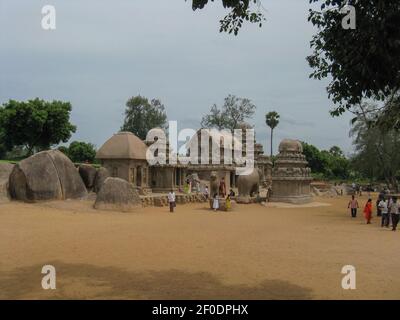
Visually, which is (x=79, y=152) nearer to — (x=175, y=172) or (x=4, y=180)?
(x=175, y=172)

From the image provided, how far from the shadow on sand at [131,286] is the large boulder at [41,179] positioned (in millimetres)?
11268

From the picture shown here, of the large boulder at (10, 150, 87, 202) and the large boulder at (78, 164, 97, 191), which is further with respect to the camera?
the large boulder at (78, 164, 97, 191)

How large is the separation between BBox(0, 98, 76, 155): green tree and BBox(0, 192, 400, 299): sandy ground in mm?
20295

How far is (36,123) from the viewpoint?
37531 millimetres

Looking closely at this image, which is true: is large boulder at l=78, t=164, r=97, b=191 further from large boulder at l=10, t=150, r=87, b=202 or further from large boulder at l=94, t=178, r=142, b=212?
large boulder at l=94, t=178, r=142, b=212

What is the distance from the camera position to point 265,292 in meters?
7.79

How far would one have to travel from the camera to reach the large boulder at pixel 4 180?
769 inches

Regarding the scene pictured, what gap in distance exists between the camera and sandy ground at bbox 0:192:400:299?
7.81 metres

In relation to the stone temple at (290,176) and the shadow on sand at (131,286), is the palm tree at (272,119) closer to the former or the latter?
the stone temple at (290,176)

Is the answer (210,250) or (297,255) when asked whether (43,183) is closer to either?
(210,250)

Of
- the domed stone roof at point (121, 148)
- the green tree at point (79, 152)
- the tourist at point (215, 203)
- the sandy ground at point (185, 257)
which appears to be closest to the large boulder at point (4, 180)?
the sandy ground at point (185, 257)

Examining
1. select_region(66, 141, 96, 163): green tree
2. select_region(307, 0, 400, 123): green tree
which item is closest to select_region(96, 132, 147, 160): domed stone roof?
select_region(66, 141, 96, 163): green tree

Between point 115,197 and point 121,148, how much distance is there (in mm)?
11353

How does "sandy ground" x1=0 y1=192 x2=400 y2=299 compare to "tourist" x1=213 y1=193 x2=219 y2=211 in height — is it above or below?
below
